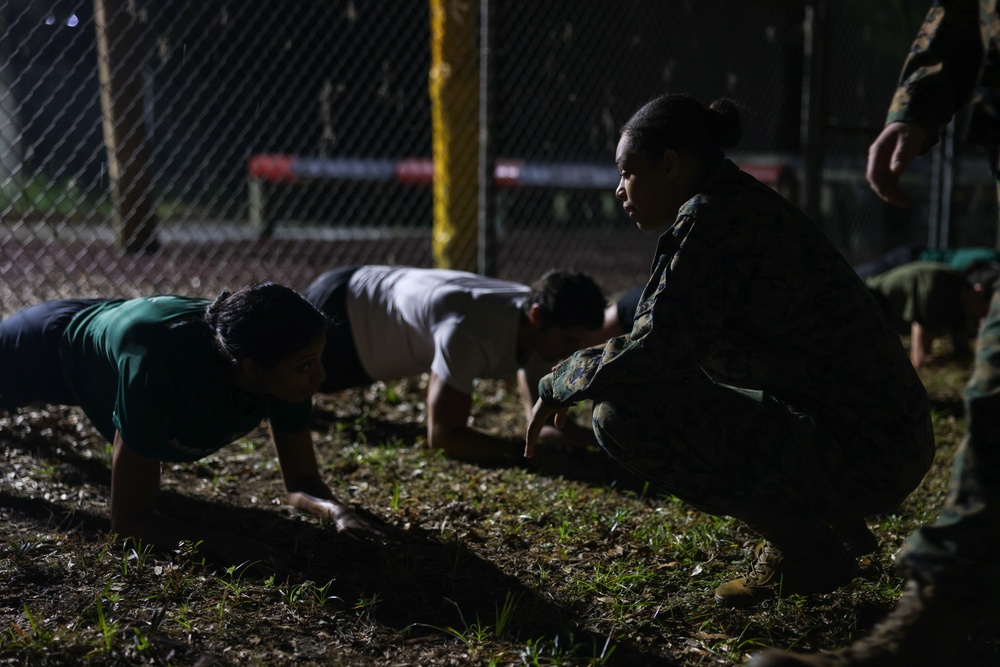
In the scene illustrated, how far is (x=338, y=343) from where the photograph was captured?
4062 millimetres

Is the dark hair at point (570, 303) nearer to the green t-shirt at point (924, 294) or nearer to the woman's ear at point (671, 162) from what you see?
the woman's ear at point (671, 162)

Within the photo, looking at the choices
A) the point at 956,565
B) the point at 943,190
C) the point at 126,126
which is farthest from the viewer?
the point at 943,190

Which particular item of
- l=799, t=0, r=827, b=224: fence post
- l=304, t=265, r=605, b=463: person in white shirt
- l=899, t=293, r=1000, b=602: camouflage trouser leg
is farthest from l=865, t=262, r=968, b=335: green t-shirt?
l=899, t=293, r=1000, b=602: camouflage trouser leg

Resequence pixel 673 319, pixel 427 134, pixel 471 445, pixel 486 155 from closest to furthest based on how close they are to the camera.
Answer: pixel 673 319 → pixel 471 445 → pixel 486 155 → pixel 427 134

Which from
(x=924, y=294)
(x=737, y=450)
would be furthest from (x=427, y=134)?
(x=737, y=450)

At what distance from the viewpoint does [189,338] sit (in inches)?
111

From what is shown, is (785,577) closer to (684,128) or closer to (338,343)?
(684,128)

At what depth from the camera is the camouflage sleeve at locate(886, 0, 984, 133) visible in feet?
8.90

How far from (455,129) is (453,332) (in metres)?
2.40

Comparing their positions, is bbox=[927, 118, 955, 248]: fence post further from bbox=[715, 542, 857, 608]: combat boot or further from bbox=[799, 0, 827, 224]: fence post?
bbox=[715, 542, 857, 608]: combat boot

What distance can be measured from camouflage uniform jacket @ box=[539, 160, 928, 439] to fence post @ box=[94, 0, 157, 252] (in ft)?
12.6

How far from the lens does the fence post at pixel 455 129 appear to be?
5742mm

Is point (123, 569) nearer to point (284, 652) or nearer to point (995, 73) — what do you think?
point (284, 652)

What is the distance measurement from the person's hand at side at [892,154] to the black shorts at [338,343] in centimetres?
213
